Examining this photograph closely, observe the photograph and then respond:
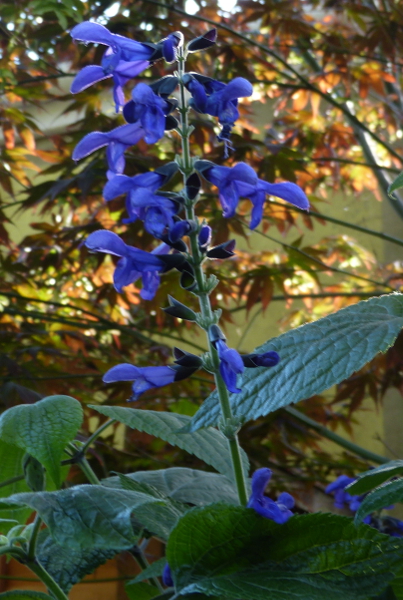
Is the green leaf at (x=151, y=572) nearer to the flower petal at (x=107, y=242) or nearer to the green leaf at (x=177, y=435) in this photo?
the green leaf at (x=177, y=435)

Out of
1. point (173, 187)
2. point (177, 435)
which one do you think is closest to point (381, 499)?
point (177, 435)

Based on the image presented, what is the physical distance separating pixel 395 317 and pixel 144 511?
0.19m

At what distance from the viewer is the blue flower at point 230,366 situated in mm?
342

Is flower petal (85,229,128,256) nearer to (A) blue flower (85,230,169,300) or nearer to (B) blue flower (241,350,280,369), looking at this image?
(A) blue flower (85,230,169,300)

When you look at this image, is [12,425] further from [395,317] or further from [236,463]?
[395,317]

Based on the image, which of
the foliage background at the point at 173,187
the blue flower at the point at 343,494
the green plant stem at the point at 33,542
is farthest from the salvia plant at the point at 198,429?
the foliage background at the point at 173,187

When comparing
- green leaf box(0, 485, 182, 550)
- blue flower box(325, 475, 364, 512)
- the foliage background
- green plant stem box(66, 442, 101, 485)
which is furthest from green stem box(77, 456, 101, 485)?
the foliage background

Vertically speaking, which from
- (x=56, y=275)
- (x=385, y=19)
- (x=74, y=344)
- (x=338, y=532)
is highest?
(x=385, y=19)

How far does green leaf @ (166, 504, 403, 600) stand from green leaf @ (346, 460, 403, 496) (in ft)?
0.17

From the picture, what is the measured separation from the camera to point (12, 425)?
36cm

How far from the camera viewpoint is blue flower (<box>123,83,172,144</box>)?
1.26 ft

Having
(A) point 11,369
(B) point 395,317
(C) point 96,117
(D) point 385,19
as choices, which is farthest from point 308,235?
(B) point 395,317

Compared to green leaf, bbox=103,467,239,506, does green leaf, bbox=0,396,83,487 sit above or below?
above

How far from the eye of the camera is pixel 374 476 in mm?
Result: 402
